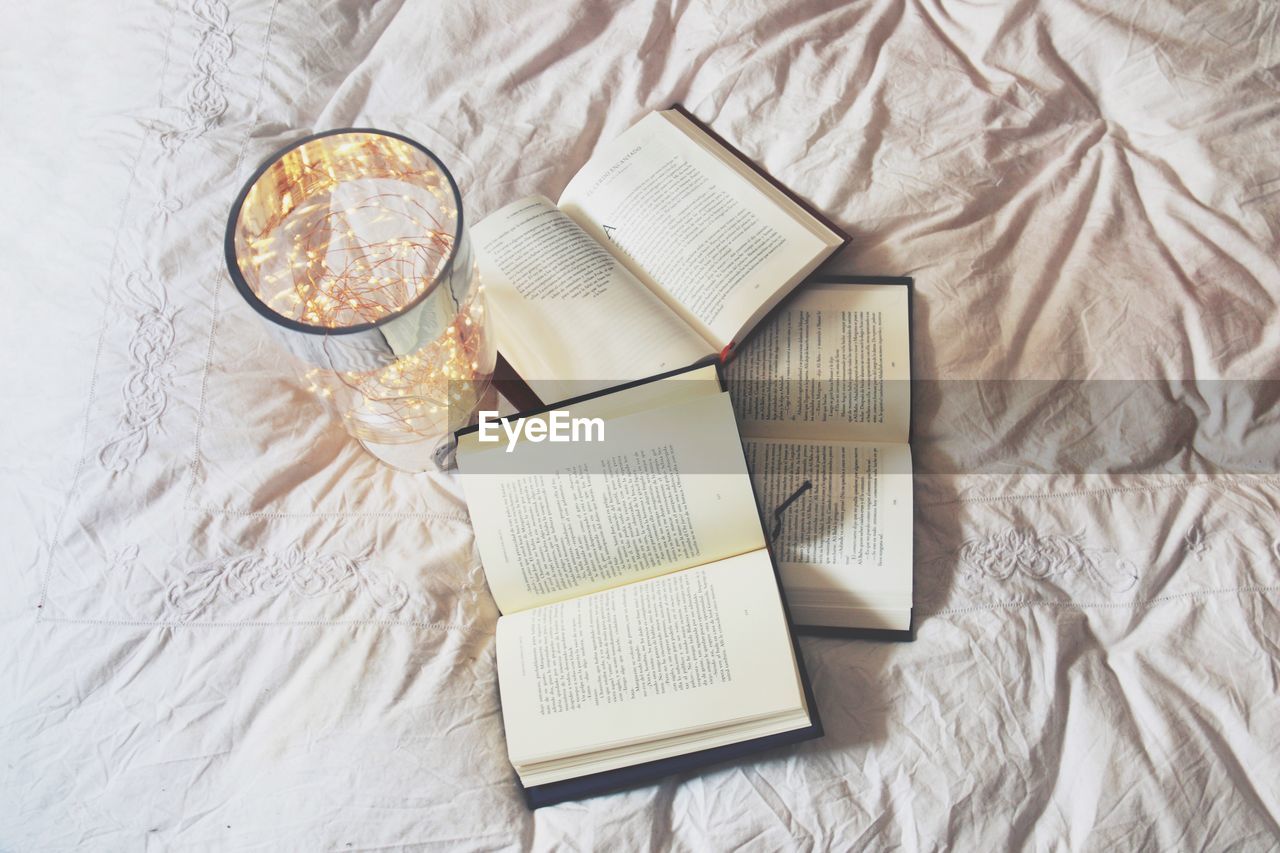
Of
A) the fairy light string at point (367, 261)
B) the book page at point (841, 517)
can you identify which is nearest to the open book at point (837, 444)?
the book page at point (841, 517)

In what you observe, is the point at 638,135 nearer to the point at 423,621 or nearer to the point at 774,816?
the point at 423,621

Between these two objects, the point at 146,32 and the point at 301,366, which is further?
the point at 146,32

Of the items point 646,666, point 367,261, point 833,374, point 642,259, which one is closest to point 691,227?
point 642,259

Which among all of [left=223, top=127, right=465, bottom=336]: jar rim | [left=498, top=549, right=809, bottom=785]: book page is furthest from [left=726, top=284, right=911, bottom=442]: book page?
[left=223, top=127, right=465, bottom=336]: jar rim

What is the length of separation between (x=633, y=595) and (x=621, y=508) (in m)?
0.07

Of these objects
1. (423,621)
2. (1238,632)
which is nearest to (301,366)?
(423,621)

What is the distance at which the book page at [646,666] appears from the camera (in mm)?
658

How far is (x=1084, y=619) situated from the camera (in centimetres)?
70

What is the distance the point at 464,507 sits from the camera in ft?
2.54

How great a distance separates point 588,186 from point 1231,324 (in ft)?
1.94

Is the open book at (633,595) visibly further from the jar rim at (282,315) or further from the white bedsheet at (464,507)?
the jar rim at (282,315)

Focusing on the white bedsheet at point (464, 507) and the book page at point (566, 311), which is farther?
the book page at point (566, 311)

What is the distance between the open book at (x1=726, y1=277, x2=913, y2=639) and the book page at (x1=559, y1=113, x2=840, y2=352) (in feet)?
0.13

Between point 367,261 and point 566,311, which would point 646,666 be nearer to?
point 566,311
